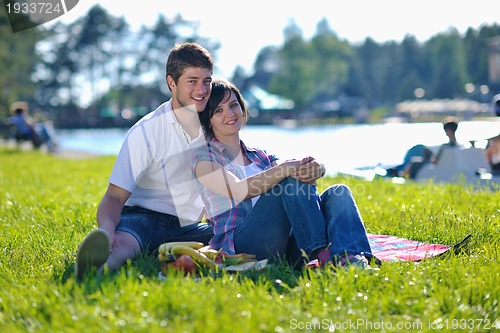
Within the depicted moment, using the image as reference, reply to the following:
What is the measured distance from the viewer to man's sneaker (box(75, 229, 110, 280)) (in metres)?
3.03

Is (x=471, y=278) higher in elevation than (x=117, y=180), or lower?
lower

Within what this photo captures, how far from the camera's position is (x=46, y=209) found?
6.18 meters

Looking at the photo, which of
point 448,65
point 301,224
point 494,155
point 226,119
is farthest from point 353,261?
point 448,65

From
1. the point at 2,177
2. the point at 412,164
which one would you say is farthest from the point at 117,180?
A: the point at 2,177

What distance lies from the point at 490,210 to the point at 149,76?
65274mm

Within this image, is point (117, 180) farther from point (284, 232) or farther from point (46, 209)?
point (46, 209)

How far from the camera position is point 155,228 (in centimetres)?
385

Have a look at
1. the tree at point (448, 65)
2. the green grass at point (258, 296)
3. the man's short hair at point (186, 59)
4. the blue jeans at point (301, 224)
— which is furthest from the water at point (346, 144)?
the tree at point (448, 65)

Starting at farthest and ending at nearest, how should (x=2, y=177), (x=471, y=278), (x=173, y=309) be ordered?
(x=2, y=177) → (x=471, y=278) → (x=173, y=309)

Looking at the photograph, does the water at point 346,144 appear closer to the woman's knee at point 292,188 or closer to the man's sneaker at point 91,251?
the woman's knee at point 292,188

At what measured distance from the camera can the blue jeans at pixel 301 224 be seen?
3.32 m

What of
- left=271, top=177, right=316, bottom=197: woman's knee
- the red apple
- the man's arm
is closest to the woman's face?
left=271, top=177, right=316, bottom=197: woman's knee

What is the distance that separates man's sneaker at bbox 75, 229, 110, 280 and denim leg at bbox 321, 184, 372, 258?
1.13 meters

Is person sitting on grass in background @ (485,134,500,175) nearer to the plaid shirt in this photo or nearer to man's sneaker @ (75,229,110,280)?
the plaid shirt
